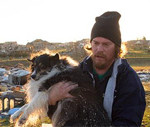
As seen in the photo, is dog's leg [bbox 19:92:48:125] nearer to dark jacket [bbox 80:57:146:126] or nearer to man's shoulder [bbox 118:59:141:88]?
dark jacket [bbox 80:57:146:126]

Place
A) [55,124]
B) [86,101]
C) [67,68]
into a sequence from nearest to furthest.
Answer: [86,101] < [55,124] < [67,68]

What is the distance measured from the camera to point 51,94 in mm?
4383

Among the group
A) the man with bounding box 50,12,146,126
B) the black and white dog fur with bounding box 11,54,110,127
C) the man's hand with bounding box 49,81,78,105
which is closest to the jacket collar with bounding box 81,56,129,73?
the man with bounding box 50,12,146,126

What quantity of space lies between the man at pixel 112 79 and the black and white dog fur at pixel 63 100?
13 cm


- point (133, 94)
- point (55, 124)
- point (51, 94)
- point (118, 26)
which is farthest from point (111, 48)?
→ point (55, 124)

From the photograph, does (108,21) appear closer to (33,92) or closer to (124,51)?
(124,51)

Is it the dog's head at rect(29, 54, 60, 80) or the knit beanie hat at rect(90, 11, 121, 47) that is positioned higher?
the knit beanie hat at rect(90, 11, 121, 47)

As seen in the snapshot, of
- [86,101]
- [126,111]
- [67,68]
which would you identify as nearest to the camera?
[126,111]

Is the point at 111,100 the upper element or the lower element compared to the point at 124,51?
lower

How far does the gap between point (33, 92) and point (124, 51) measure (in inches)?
73.1

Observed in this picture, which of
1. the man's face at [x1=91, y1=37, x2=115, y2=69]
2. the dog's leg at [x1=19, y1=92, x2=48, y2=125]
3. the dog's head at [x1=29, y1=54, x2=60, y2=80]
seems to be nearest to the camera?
the man's face at [x1=91, y1=37, x2=115, y2=69]

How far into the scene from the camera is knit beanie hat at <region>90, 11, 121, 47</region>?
404 centimetres

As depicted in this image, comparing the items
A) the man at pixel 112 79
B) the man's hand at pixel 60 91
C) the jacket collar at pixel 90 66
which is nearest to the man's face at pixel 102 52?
the man at pixel 112 79

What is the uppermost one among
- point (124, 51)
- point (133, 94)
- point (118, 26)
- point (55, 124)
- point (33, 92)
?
point (118, 26)
